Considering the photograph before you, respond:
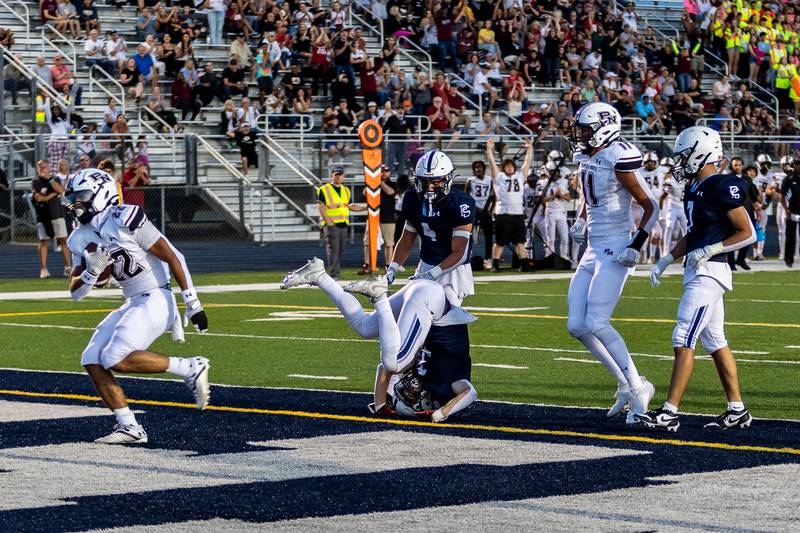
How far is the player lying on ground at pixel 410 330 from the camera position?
30.7 feet

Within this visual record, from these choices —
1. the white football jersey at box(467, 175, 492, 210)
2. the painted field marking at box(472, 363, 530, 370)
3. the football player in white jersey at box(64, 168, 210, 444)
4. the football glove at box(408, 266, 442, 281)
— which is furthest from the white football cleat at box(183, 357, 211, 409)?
the white football jersey at box(467, 175, 492, 210)

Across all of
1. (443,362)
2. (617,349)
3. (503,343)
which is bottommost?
(503,343)

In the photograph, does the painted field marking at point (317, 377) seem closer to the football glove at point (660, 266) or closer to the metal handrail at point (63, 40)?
the football glove at point (660, 266)

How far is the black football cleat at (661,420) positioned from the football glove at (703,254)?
2.83 ft

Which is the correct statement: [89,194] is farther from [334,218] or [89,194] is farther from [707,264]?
[334,218]

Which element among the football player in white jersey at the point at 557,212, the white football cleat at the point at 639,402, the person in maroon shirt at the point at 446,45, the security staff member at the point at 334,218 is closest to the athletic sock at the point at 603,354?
the white football cleat at the point at 639,402

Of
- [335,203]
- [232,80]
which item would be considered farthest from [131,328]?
[232,80]

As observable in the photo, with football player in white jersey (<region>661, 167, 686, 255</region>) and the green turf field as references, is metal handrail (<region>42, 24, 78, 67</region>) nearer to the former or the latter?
the green turf field

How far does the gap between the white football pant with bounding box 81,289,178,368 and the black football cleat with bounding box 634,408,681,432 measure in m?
2.78

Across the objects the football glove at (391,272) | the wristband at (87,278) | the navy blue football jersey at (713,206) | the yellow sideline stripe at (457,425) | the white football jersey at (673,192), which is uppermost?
the navy blue football jersey at (713,206)

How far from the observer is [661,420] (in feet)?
29.9

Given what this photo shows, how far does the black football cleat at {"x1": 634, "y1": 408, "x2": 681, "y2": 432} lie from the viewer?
9.09 m

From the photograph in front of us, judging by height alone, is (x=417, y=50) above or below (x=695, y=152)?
below

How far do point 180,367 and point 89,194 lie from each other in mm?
1109
